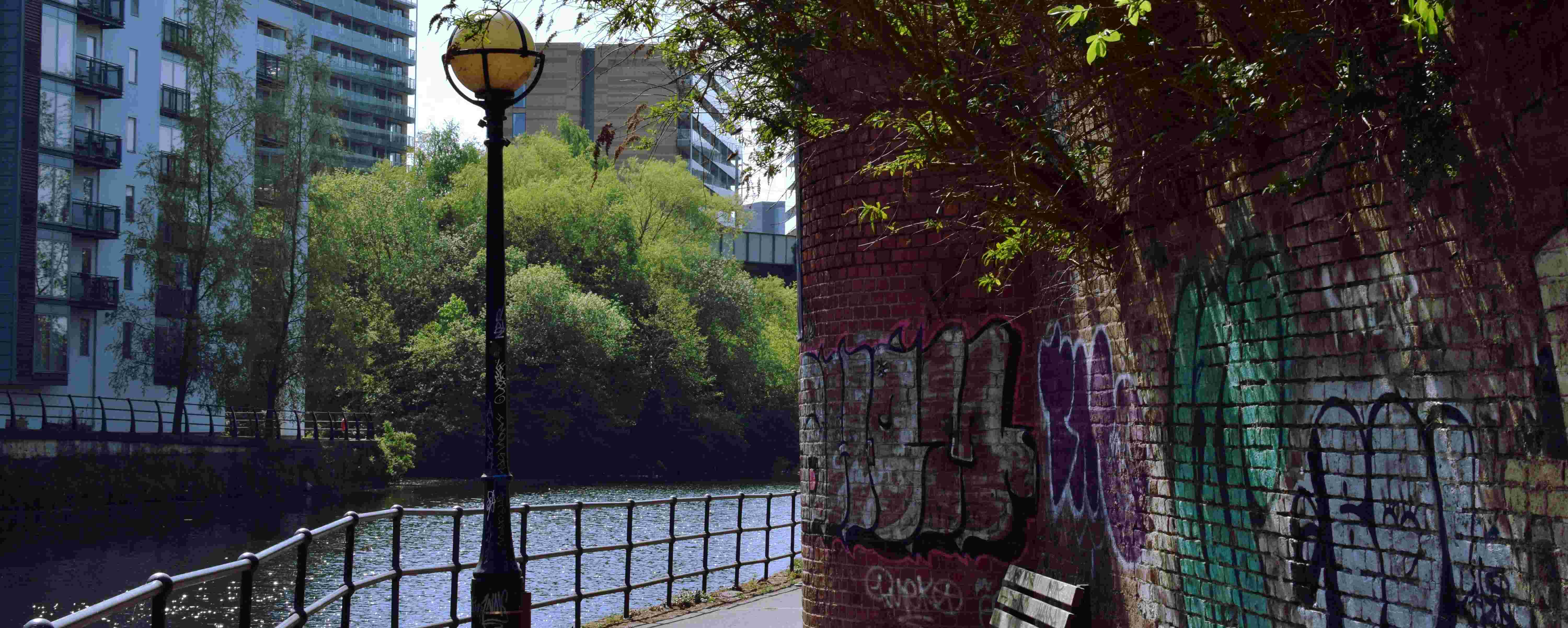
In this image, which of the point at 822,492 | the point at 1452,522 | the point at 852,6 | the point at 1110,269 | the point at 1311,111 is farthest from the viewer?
the point at 822,492

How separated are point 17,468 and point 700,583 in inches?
791

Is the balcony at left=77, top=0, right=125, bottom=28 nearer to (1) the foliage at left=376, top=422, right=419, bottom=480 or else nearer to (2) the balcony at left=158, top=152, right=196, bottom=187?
(2) the balcony at left=158, top=152, right=196, bottom=187

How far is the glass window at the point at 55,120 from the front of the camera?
44.9 meters

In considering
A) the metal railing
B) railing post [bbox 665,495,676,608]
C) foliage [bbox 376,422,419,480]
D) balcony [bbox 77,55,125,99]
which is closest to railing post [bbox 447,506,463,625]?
the metal railing

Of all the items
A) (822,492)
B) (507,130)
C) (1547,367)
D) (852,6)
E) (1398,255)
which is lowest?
(822,492)

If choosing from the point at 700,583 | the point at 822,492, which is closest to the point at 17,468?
the point at 700,583

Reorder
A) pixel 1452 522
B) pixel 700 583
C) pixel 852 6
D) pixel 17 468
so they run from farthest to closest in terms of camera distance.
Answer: pixel 17 468 → pixel 700 583 → pixel 852 6 → pixel 1452 522

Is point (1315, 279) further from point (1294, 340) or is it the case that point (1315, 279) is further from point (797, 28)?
point (797, 28)

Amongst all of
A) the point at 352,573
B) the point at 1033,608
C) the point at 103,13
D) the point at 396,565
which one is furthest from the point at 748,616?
the point at 103,13

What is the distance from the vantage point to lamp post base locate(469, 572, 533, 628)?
7988 mm

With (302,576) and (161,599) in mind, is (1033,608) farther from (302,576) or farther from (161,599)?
(161,599)

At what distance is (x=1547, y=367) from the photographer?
157 inches

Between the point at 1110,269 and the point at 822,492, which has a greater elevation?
the point at 1110,269

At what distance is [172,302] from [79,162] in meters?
5.36
